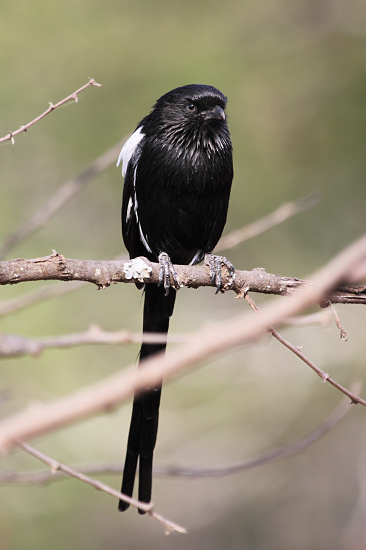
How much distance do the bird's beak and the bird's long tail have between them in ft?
2.73

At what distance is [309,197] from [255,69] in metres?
1.21

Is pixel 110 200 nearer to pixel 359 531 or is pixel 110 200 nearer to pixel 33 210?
pixel 33 210

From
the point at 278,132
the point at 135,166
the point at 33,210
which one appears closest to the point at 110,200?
the point at 33,210

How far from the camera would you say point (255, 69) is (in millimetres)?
5496

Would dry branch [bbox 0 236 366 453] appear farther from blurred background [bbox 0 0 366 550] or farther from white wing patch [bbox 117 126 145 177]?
blurred background [bbox 0 0 366 550]

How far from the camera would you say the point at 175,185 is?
296cm

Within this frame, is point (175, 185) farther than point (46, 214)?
Yes

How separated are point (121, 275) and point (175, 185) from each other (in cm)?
96

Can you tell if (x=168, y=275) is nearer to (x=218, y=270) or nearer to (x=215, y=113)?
(x=218, y=270)

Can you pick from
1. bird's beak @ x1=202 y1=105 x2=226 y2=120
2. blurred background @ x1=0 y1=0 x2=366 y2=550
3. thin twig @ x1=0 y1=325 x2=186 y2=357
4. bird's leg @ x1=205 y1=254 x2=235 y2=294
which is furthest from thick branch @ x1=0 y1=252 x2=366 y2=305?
blurred background @ x1=0 y1=0 x2=366 y2=550

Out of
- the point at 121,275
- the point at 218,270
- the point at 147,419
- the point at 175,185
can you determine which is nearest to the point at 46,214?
the point at 121,275

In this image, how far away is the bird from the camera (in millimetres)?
2986

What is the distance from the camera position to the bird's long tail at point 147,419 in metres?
2.56

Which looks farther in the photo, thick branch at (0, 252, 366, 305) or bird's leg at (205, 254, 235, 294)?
bird's leg at (205, 254, 235, 294)
